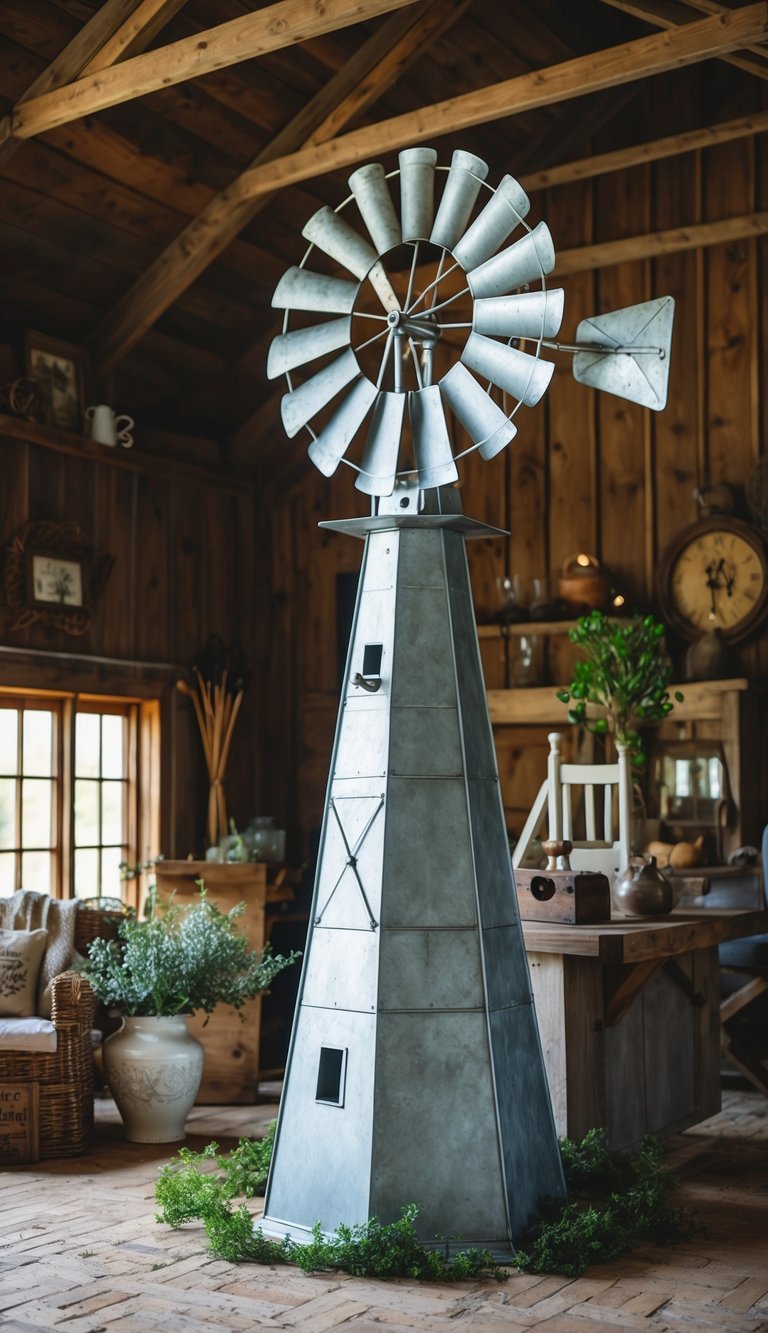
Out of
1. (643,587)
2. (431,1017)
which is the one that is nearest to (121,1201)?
(431,1017)

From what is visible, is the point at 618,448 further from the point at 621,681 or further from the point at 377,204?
the point at 377,204

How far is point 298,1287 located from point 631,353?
2844mm

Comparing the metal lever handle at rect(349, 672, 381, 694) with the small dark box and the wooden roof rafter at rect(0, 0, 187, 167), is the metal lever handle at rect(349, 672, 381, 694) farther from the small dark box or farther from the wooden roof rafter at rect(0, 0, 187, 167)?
the wooden roof rafter at rect(0, 0, 187, 167)

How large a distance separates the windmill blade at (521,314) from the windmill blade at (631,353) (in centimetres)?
33

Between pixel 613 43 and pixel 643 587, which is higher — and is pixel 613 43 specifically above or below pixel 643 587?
above

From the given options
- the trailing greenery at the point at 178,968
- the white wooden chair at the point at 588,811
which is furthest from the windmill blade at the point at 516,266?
the trailing greenery at the point at 178,968

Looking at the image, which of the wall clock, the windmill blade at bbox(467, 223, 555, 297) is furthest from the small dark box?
the wall clock

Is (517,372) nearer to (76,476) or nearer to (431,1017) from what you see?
(431,1017)

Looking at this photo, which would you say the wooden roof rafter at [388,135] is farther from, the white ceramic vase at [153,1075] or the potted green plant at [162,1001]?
the white ceramic vase at [153,1075]

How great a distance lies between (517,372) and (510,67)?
3.78 metres

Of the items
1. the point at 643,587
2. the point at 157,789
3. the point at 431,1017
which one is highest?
the point at 643,587

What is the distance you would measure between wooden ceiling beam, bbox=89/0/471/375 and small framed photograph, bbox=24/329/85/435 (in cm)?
16

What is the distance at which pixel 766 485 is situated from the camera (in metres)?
6.62

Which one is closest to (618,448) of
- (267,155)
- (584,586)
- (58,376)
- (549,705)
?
(584,586)
